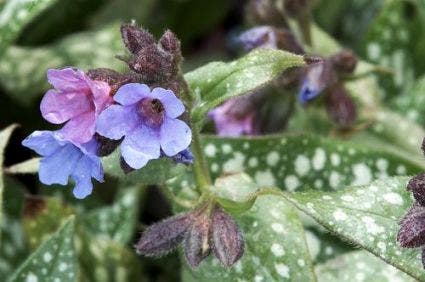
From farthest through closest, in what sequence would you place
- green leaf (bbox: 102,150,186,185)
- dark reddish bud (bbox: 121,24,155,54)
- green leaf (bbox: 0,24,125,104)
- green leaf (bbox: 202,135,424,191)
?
green leaf (bbox: 0,24,125,104) → green leaf (bbox: 202,135,424,191) → green leaf (bbox: 102,150,186,185) → dark reddish bud (bbox: 121,24,155,54)

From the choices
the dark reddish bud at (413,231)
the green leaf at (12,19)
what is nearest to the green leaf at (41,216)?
the green leaf at (12,19)

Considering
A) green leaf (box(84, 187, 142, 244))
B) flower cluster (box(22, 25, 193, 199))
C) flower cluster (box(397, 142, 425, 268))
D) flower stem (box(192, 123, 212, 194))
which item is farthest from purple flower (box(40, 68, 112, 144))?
green leaf (box(84, 187, 142, 244))

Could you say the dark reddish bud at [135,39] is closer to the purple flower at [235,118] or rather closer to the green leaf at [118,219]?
the purple flower at [235,118]

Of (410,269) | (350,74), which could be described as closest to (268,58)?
(410,269)

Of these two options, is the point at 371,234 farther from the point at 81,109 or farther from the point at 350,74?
the point at 350,74

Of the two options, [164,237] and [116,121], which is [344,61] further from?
[116,121]

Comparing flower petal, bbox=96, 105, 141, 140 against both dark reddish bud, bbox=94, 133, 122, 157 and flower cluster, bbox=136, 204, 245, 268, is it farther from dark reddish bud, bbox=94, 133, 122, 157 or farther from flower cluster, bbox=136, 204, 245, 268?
flower cluster, bbox=136, 204, 245, 268
